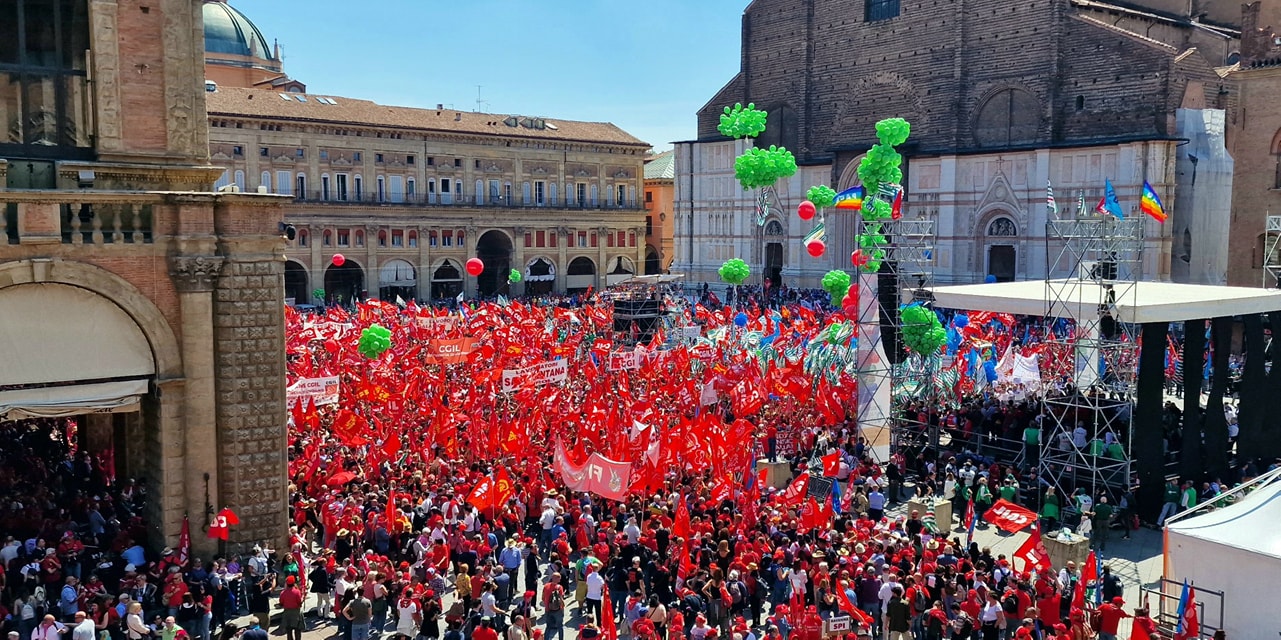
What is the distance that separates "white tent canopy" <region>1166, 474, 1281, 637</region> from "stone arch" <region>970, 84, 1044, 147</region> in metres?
35.9

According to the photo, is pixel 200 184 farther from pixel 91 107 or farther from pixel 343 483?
pixel 343 483

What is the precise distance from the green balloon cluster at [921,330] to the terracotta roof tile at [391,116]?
41013 mm

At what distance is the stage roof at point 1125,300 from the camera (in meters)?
19.3

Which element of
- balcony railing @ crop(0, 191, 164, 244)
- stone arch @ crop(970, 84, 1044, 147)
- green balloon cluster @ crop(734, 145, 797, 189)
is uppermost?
stone arch @ crop(970, 84, 1044, 147)

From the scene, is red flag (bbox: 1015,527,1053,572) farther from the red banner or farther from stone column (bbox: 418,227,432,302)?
stone column (bbox: 418,227,432,302)

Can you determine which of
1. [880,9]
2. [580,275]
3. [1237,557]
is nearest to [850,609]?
[1237,557]

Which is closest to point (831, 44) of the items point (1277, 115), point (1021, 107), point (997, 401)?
point (1021, 107)

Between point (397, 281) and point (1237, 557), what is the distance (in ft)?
175

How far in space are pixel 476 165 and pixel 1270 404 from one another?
162 ft

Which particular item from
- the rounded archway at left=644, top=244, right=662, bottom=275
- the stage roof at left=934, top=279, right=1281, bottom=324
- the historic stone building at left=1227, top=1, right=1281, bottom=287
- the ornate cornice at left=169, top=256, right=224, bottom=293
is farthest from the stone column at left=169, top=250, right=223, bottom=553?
the rounded archway at left=644, top=244, right=662, bottom=275

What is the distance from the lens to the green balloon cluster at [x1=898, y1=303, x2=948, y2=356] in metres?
24.8

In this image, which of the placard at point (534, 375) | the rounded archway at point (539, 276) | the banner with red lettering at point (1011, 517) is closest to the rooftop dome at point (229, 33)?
the rounded archway at point (539, 276)

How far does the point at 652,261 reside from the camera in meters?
80.3

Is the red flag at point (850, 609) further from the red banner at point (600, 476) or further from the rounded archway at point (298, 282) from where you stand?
the rounded archway at point (298, 282)
